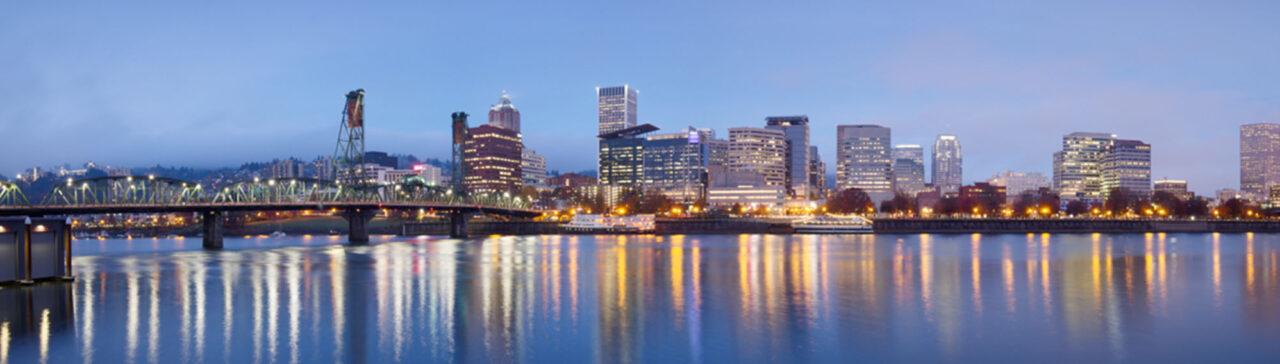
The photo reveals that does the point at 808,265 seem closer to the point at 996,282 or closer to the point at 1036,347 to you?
the point at 996,282

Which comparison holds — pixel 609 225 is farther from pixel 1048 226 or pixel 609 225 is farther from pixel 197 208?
pixel 1048 226

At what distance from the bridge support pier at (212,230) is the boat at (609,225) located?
224 ft

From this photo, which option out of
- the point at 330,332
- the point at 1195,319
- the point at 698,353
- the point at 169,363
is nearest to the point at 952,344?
the point at 698,353

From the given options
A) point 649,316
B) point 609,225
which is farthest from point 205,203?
point 649,316

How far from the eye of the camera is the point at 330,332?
80.8ft

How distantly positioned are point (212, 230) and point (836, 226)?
100238mm

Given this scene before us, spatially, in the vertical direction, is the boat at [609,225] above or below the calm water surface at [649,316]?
below

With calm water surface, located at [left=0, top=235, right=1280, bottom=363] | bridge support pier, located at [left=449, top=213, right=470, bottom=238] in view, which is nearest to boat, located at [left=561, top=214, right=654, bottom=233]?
bridge support pier, located at [left=449, top=213, right=470, bottom=238]

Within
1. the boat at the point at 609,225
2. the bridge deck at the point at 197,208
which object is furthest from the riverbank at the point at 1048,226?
the bridge deck at the point at 197,208

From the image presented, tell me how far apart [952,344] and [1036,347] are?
211cm

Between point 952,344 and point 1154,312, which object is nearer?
point 952,344

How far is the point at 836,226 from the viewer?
151 meters

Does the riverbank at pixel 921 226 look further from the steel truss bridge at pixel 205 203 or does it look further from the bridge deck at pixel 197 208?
the bridge deck at pixel 197 208

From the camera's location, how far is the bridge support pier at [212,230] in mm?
93688
